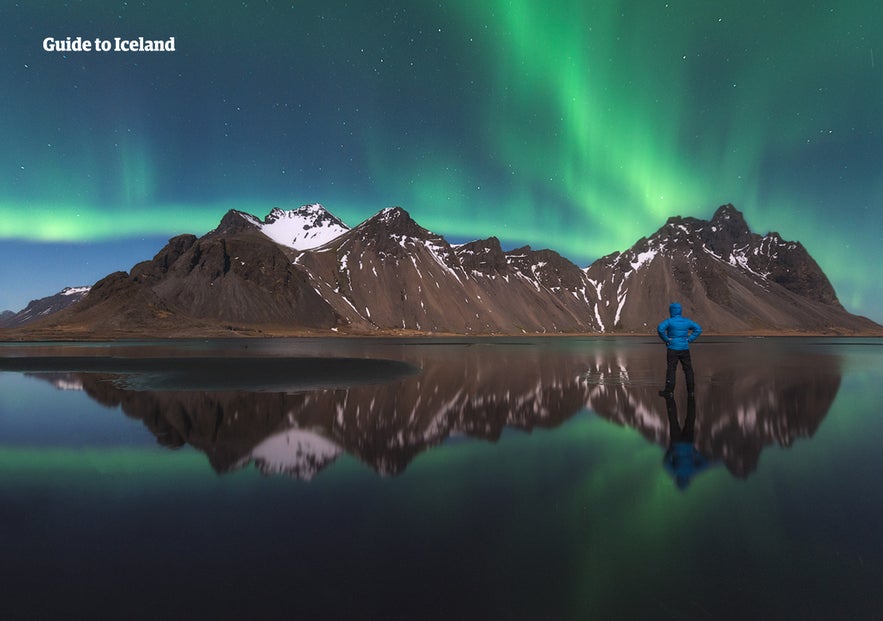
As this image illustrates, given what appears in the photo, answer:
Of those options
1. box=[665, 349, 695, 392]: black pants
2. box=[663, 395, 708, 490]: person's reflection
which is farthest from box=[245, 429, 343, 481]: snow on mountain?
box=[665, 349, 695, 392]: black pants

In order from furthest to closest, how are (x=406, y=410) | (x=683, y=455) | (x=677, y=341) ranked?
(x=677, y=341) < (x=406, y=410) < (x=683, y=455)

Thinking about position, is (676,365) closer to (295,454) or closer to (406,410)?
(406,410)

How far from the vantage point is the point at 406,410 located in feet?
54.4

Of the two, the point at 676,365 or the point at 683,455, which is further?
the point at 676,365

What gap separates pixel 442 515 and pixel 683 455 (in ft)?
20.3

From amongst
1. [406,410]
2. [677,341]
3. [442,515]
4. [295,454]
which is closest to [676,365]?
[677,341]

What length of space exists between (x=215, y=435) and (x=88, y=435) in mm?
3585

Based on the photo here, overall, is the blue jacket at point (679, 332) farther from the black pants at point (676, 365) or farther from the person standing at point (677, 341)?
the black pants at point (676, 365)

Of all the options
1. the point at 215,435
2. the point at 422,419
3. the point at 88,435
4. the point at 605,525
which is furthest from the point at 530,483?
the point at 88,435

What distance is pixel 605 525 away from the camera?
21.9ft

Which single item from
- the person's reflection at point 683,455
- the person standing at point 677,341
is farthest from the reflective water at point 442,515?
the person standing at point 677,341

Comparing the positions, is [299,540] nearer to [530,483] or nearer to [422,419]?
[530,483]

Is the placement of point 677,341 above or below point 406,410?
above

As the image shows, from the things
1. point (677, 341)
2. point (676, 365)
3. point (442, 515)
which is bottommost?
point (442, 515)
